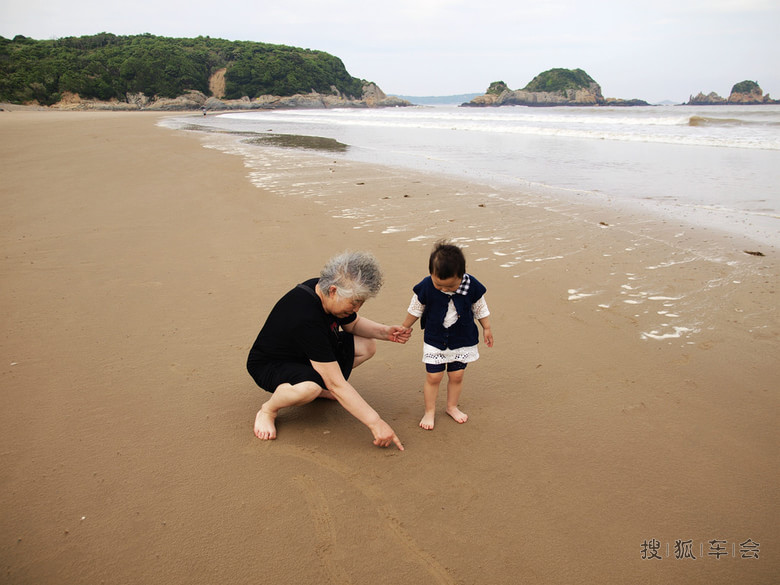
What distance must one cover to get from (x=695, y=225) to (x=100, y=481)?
7035 mm

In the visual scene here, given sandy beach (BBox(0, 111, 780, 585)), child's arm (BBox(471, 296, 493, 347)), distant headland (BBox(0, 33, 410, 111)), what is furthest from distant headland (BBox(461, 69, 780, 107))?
child's arm (BBox(471, 296, 493, 347))

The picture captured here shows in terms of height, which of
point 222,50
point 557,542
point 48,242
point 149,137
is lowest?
point 557,542

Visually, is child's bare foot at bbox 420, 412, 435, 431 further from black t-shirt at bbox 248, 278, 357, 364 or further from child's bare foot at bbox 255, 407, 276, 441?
child's bare foot at bbox 255, 407, 276, 441

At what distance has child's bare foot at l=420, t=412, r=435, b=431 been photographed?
2.59m

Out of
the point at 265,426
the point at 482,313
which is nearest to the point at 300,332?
the point at 265,426

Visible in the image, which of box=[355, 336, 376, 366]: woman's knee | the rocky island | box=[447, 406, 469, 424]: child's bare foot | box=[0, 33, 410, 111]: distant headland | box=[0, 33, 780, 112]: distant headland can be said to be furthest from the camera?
the rocky island

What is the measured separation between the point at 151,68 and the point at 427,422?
269ft

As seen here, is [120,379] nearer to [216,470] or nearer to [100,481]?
[100,481]

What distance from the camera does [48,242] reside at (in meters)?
5.29

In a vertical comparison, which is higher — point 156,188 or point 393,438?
point 156,188

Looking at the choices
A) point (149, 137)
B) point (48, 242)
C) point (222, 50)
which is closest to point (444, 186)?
point (48, 242)

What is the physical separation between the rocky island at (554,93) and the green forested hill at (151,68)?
33190 mm

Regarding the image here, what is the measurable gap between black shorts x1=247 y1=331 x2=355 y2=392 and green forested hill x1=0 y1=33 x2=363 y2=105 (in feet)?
213

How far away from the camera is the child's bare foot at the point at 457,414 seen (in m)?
2.65
